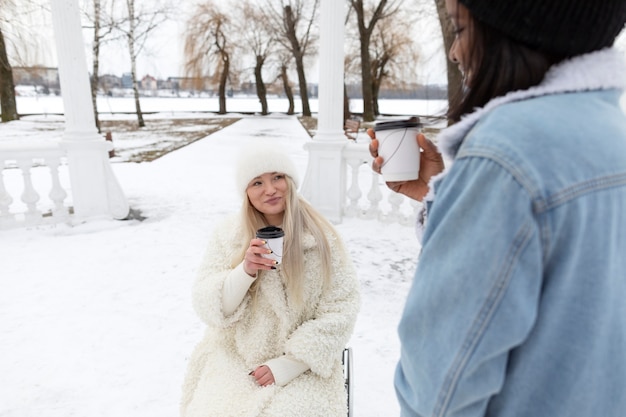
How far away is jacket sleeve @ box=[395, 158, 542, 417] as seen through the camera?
61 centimetres

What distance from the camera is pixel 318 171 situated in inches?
222

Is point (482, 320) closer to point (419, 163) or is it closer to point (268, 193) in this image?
point (419, 163)

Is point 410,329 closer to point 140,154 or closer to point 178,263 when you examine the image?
point 178,263

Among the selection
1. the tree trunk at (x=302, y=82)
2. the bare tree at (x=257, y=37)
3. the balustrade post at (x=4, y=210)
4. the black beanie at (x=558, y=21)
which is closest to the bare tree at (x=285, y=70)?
the bare tree at (x=257, y=37)

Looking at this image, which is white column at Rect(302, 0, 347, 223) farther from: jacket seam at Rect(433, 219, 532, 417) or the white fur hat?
jacket seam at Rect(433, 219, 532, 417)

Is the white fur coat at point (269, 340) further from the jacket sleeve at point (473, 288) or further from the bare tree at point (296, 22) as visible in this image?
the bare tree at point (296, 22)

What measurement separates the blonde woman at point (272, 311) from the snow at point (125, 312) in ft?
1.44

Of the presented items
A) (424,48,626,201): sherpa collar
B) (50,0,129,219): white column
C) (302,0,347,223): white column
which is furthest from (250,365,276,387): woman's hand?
(50,0,129,219): white column

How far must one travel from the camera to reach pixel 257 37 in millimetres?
28516

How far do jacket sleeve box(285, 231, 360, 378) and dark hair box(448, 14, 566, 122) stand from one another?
1.27 metres

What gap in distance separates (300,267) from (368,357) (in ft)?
4.66

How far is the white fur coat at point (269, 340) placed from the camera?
1.69 m

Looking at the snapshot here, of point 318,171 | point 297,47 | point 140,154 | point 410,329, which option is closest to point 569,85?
point 410,329

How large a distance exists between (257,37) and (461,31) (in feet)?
99.1
